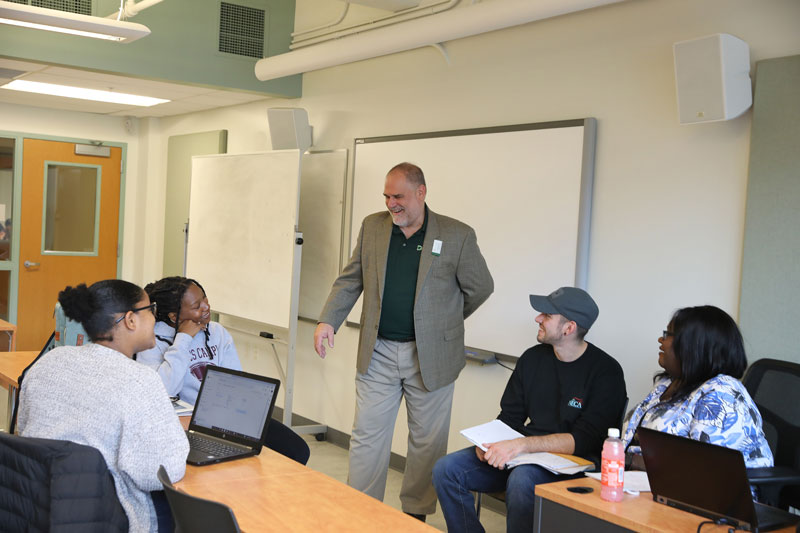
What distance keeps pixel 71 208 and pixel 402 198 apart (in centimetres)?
556

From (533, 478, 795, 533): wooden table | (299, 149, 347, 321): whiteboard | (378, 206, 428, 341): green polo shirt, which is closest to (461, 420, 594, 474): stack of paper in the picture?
(533, 478, 795, 533): wooden table

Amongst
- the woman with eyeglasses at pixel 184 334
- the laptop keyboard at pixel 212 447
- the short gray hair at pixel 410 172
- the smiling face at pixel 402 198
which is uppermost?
the short gray hair at pixel 410 172

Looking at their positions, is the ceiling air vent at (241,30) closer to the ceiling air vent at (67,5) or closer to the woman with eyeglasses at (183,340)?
the ceiling air vent at (67,5)

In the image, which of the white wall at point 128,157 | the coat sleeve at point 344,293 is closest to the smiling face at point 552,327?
the coat sleeve at point 344,293

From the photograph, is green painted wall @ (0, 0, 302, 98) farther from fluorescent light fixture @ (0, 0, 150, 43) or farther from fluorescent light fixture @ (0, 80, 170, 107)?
fluorescent light fixture @ (0, 80, 170, 107)

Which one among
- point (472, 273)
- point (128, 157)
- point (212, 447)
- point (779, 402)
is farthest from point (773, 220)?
point (128, 157)

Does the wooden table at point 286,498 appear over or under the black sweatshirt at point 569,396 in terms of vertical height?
under

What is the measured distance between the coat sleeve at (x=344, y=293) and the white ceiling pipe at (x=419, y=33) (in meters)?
1.23

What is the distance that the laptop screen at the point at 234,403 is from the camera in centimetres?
258

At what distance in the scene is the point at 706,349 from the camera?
102 inches

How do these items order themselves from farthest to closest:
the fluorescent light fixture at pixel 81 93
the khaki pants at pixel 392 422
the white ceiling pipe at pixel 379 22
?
the fluorescent light fixture at pixel 81 93 → the white ceiling pipe at pixel 379 22 → the khaki pants at pixel 392 422

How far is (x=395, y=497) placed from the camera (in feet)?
14.9

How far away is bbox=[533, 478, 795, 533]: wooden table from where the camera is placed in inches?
81.0

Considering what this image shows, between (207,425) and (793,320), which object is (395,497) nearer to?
(207,425)
